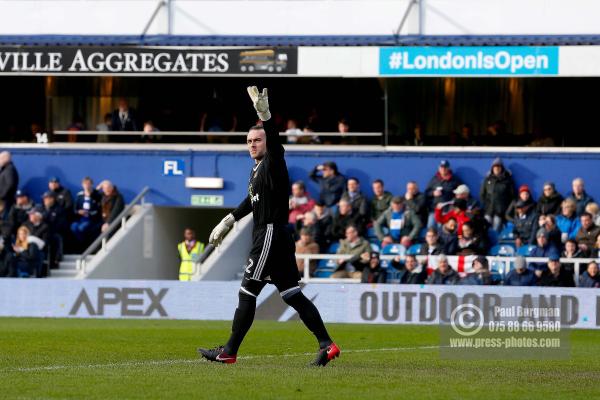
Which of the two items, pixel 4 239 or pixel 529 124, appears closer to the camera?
pixel 4 239

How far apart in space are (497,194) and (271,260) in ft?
48.5

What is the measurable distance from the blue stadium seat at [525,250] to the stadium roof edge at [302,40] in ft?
15.5

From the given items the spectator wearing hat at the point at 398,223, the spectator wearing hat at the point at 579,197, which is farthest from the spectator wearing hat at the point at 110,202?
the spectator wearing hat at the point at 579,197

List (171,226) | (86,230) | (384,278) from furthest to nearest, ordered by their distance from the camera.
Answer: (171,226)
(86,230)
(384,278)

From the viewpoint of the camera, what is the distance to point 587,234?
81.3ft

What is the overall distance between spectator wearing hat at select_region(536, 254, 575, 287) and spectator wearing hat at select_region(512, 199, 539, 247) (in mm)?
2232

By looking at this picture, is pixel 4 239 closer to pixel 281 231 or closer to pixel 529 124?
pixel 529 124

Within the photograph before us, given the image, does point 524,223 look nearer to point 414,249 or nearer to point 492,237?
point 492,237

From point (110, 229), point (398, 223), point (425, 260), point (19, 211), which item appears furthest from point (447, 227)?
point (19, 211)

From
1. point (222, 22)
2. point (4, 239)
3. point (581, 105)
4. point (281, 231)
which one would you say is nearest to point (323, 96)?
point (222, 22)

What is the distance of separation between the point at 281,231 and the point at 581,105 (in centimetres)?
1762

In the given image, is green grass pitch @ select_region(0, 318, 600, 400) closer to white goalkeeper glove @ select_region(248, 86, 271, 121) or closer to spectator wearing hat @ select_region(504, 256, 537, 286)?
white goalkeeper glove @ select_region(248, 86, 271, 121)

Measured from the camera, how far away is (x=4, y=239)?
88.0 ft

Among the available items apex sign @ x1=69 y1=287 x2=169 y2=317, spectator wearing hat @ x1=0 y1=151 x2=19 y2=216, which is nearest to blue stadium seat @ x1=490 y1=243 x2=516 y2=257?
apex sign @ x1=69 y1=287 x2=169 y2=317
